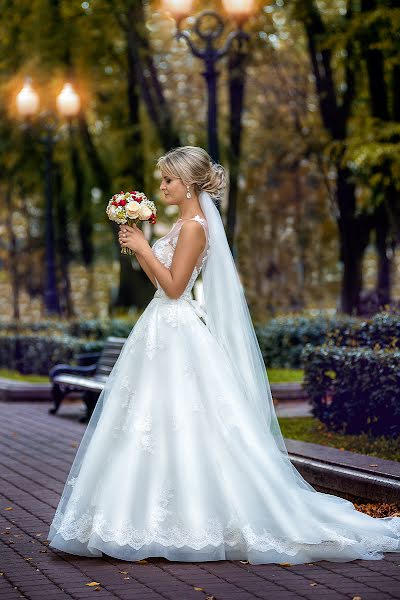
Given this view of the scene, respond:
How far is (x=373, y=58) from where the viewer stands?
20.2 meters

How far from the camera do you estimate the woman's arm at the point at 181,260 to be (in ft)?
22.9

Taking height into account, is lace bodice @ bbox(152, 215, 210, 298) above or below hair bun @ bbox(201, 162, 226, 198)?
below

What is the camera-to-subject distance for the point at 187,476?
22.1 ft

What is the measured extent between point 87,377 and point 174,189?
8860 mm

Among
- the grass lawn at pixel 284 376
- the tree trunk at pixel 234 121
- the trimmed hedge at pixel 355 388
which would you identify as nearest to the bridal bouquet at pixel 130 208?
the trimmed hedge at pixel 355 388

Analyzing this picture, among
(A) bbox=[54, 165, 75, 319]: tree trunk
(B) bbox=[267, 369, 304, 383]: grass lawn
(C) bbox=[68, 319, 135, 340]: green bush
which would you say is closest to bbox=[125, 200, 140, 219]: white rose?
(B) bbox=[267, 369, 304, 383]: grass lawn

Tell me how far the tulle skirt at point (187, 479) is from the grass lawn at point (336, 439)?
273 cm

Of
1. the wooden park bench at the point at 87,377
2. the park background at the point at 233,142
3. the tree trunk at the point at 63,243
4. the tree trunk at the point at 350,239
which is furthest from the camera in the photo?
the tree trunk at the point at 63,243

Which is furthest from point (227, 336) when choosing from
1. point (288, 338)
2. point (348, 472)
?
point (288, 338)

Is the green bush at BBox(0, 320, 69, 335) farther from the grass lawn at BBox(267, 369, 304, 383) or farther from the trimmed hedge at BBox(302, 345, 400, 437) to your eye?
the trimmed hedge at BBox(302, 345, 400, 437)

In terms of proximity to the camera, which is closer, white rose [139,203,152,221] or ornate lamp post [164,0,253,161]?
white rose [139,203,152,221]

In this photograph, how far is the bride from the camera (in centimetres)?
662

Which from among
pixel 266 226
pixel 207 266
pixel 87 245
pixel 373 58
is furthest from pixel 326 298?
pixel 207 266

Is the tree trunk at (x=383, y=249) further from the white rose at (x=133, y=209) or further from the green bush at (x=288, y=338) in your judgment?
the white rose at (x=133, y=209)
